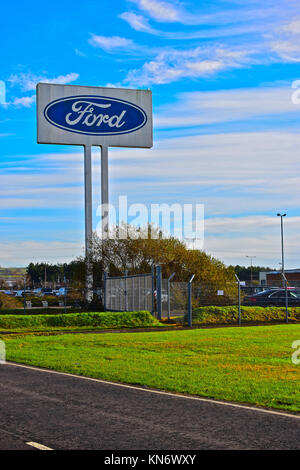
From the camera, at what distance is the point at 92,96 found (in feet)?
136

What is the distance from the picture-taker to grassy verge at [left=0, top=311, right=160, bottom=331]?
24750 millimetres

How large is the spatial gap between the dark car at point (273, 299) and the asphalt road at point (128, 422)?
71.0ft

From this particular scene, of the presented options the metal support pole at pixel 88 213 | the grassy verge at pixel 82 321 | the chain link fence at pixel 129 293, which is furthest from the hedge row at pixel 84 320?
the metal support pole at pixel 88 213

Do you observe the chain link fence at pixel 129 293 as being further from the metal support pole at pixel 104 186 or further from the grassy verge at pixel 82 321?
the metal support pole at pixel 104 186

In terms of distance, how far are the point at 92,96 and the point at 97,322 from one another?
2084 centimetres

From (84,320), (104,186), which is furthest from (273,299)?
(104,186)

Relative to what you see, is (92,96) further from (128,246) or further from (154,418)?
(154,418)

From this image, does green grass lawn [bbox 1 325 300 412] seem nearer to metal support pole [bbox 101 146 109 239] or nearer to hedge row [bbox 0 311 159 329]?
hedge row [bbox 0 311 159 329]

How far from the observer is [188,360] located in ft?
45.4

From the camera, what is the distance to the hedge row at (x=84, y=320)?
2483 cm

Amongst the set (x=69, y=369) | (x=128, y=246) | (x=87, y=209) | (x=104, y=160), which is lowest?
(x=69, y=369)
